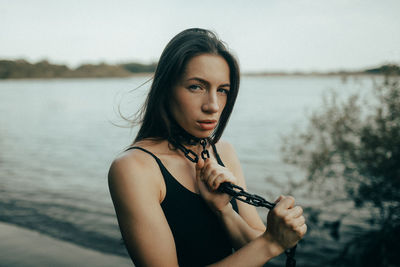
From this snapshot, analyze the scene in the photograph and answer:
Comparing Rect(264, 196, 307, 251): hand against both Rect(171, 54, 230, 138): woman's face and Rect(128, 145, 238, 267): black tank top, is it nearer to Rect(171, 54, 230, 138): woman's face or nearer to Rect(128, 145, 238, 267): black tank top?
Rect(128, 145, 238, 267): black tank top

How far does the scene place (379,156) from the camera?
5.12 metres

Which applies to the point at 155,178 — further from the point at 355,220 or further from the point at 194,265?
the point at 355,220

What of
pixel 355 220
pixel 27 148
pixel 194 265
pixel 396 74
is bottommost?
pixel 27 148

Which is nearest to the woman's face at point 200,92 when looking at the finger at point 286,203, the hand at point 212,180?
the hand at point 212,180

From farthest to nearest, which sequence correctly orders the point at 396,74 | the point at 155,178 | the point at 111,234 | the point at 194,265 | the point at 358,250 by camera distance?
the point at 111,234
the point at 358,250
the point at 396,74
the point at 194,265
the point at 155,178

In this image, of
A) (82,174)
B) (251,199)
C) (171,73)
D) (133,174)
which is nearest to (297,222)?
(251,199)

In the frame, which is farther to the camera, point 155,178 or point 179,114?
point 179,114

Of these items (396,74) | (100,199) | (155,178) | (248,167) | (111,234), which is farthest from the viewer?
(248,167)

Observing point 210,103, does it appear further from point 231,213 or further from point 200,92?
point 231,213

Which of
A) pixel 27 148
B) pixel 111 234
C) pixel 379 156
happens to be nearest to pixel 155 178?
pixel 379 156

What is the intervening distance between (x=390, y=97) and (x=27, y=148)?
1647 cm

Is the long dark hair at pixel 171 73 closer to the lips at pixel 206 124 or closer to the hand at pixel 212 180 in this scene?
the lips at pixel 206 124

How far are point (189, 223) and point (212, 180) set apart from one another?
1.05ft

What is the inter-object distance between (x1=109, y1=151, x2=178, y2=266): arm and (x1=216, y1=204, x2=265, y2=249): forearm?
378mm
